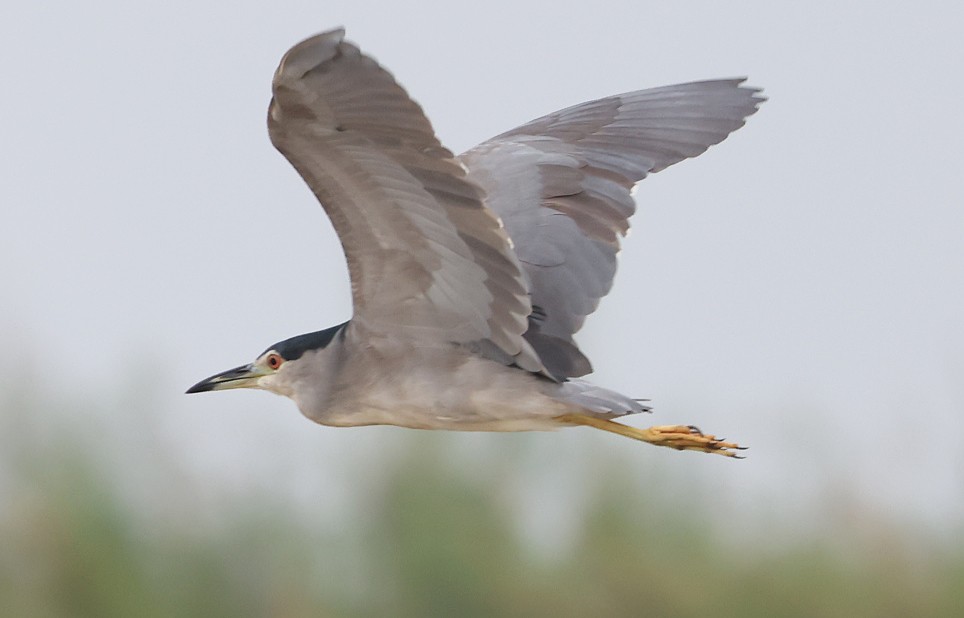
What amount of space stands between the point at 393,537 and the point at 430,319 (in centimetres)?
424

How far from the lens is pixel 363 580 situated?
9609 mm

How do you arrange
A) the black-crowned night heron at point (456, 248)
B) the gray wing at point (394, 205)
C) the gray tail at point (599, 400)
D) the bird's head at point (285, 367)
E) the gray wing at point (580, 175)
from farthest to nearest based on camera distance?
the gray wing at point (580, 175) < the bird's head at point (285, 367) < the gray tail at point (599, 400) < the black-crowned night heron at point (456, 248) < the gray wing at point (394, 205)

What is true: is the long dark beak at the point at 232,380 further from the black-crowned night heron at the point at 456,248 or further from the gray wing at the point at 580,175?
the gray wing at the point at 580,175

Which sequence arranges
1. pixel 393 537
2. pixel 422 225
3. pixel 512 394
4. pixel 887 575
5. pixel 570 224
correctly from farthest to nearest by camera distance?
pixel 393 537, pixel 887 575, pixel 570 224, pixel 512 394, pixel 422 225

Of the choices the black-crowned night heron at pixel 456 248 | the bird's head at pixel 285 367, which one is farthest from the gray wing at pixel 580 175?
the bird's head at pixel 285 367

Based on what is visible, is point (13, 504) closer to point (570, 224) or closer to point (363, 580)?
point (363, 580)

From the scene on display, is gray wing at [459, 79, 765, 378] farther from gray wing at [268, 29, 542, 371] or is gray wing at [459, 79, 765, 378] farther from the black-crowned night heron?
gray wing at [268, 29, 542, 371]

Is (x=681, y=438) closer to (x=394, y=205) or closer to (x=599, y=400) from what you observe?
(x=599, y=400)

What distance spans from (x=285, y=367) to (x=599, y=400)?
1211mm

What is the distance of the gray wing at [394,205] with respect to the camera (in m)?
4.74

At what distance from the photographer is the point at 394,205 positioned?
5227 millimetres

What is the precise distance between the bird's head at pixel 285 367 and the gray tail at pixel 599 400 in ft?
2.78

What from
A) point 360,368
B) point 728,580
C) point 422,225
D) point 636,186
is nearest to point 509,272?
point 422,225

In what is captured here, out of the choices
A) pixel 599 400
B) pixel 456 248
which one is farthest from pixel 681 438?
pixel 456 248
